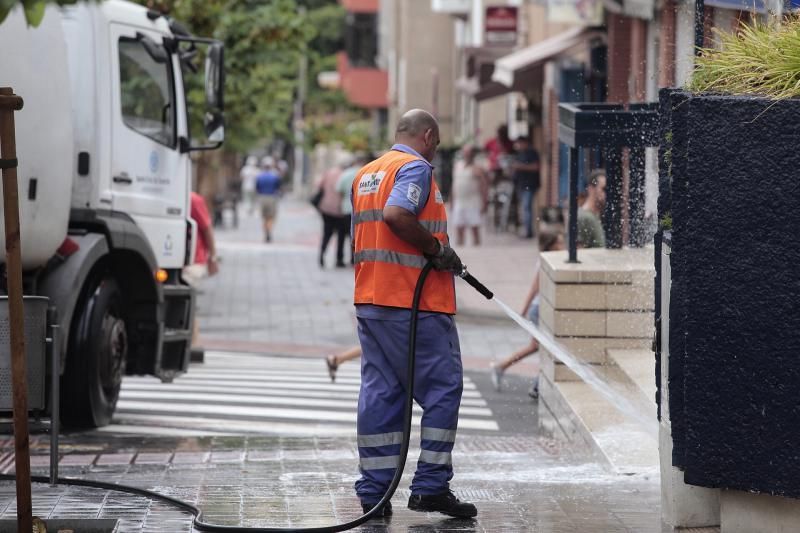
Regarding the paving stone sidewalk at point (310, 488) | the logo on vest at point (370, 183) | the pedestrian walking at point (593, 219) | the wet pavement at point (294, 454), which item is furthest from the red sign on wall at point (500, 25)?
the logo on vest at point (370, 183)

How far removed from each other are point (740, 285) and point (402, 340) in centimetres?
162

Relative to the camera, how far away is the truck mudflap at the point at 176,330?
11.2 meters

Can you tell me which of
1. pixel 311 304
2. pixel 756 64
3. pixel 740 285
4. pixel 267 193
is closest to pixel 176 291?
pixel 756 64

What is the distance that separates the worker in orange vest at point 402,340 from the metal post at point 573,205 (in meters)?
4.03

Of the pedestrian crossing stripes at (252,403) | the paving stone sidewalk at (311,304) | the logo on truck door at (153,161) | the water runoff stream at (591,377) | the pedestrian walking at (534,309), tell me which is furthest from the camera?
the paving stone sidewalk at (311,304)

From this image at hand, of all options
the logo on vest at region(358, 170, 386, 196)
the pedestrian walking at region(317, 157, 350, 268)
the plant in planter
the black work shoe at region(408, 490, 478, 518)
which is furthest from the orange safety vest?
the pedestrian walking at region(317, 157, 350, 268)

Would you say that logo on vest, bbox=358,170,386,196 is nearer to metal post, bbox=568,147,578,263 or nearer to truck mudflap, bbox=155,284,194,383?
metal post, bbox=568,147,578,263

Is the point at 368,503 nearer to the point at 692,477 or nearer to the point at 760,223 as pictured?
the point at 692,477

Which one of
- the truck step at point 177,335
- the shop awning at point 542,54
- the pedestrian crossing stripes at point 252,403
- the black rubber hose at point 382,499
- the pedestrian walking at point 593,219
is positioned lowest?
the pedestrian crossing stripes at point 252,403

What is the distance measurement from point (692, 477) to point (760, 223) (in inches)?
36.7

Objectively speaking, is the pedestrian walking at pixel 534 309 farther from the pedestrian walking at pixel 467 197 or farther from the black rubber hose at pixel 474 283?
the pedestrian walking at pixel 467 197

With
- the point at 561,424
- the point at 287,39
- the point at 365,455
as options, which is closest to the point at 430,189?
the point at 365,455

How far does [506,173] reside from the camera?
109 ft

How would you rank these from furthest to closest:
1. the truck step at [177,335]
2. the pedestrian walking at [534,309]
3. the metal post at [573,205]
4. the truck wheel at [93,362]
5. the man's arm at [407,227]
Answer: the pedestrian walking at [534,309], the truck step at [177,335], the metal post at [573,205], the truck wheel at [93,362], the man's arm at [407,227]
